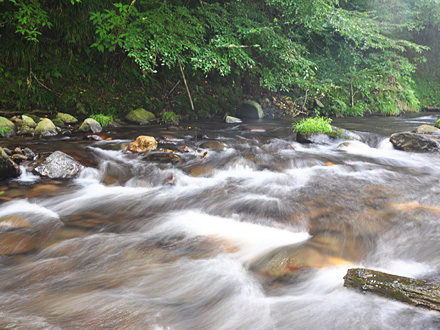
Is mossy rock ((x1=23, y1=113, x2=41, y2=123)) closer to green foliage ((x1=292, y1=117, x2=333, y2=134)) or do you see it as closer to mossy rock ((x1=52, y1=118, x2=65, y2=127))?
mossy rock ((x1=52, y1=118, x2=65, y2=127))

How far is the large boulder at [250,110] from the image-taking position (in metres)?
11.4

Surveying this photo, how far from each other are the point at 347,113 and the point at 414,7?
28.7 feet

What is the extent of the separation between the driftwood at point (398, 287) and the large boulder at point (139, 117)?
7982 mm

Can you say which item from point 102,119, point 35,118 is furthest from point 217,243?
point 35,118

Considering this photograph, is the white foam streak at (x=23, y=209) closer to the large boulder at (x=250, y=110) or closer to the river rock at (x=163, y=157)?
→ the river rock at (x=163, y=157)

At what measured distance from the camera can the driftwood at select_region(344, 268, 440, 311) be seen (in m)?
1.71

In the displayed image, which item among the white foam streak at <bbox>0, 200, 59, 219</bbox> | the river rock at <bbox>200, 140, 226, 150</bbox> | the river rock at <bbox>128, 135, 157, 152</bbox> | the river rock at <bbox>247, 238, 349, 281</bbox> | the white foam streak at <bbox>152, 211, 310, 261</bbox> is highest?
the river rock at <bbox>128, 135, 157, 152</bbox>

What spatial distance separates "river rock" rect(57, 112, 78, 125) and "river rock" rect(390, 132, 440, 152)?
7844 millimetres

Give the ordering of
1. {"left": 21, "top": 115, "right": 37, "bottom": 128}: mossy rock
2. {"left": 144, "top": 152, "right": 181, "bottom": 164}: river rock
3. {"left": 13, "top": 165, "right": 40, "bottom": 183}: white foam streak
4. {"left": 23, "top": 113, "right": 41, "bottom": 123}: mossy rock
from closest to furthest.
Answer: {"left": 13, "top": 165, "right": 40, "bottom": 183}: white foam streak → {"left": 144, "top": 152, "right": 181, "bottom": 164}: river rock → {"left": 21, "top": 115, "right": 37, "bottom": 128}: mossy rock → {"left": 23, "top": 113, "right": 41, "bottom": 123}: mossy rock

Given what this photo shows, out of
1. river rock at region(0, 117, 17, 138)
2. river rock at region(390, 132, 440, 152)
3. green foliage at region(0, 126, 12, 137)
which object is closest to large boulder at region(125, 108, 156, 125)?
river rock at region(0, 117, 17, 138)

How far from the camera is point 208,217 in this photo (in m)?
3.46

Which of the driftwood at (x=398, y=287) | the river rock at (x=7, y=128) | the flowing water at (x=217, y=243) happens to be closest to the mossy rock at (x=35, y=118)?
the river rock at (x=7, y=128)

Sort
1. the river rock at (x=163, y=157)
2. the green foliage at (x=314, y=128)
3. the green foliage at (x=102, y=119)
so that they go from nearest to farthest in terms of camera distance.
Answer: the river rock at (x=163, y=157) → the green foliage at (x=314, y=128) → the green foliage at (x=102, y=119)

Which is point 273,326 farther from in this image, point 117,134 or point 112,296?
point 117,134
